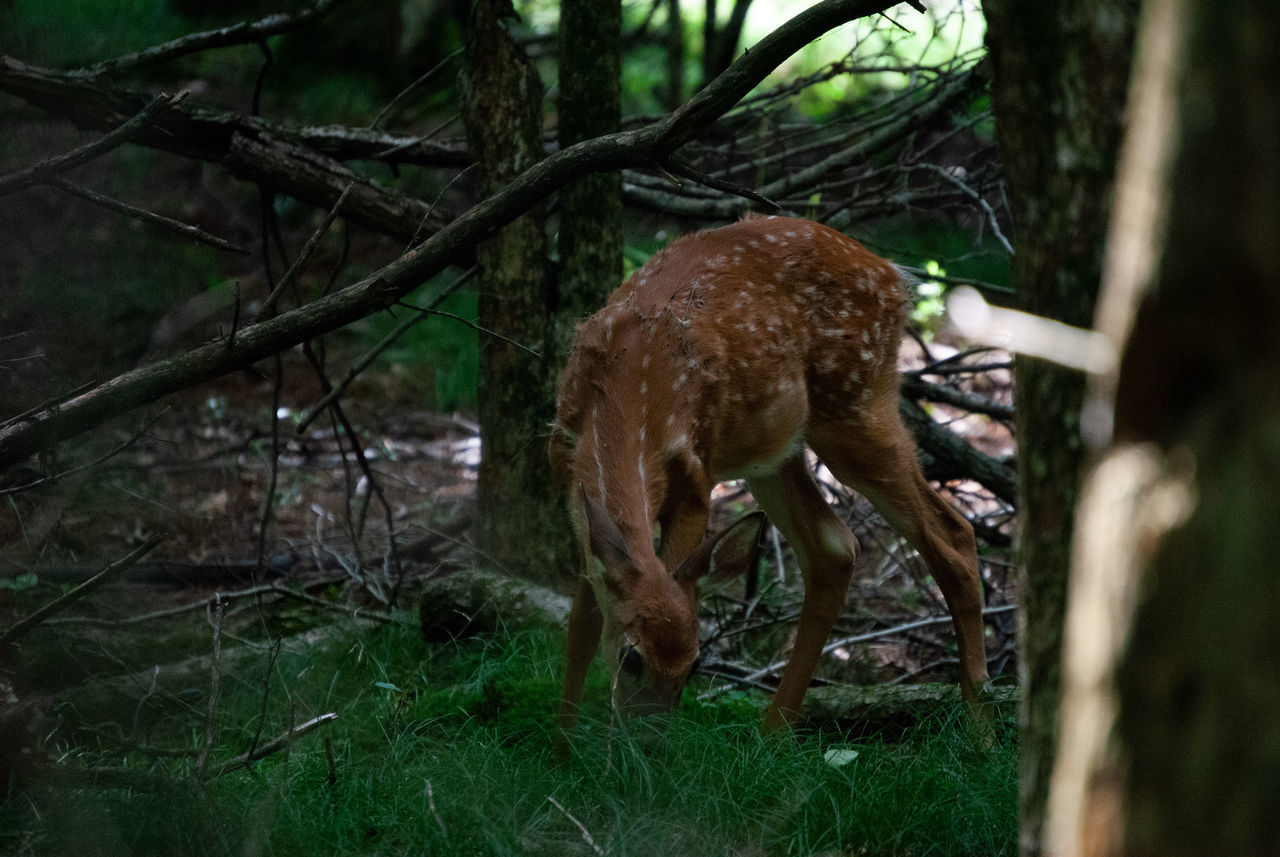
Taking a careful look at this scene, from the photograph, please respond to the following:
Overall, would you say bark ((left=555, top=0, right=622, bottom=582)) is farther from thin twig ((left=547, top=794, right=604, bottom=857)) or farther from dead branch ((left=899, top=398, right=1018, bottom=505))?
thin twig ((left=547, top=794, right=604, bottom=857))

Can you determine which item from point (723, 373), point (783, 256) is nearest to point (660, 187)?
point (783, 256)

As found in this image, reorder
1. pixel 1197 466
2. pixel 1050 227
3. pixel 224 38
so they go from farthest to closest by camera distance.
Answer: pixel 224 38 < pixel 1050 227 < pixel 1197 466

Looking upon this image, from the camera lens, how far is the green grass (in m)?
3.24

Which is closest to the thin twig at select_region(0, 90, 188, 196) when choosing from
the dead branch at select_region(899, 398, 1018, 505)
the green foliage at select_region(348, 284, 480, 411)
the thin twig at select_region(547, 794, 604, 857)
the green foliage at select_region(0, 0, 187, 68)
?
the thin twig at select_region(547, 794, 604, 857)

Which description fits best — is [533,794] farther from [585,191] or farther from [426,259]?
[585,191]

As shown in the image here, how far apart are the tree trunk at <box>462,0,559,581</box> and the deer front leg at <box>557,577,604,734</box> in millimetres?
1032

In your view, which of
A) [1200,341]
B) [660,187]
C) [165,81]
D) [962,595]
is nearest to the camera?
[1200,341]

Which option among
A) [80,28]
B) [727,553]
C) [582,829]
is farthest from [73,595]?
[80,28]

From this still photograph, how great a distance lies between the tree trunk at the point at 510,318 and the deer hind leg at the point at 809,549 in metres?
1.04

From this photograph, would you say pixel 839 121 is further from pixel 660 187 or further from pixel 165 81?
pixel 165 81

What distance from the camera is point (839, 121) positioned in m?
6.23

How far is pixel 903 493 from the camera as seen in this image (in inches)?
188

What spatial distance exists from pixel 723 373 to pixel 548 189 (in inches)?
45.8

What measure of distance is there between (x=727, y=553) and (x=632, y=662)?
542mm
